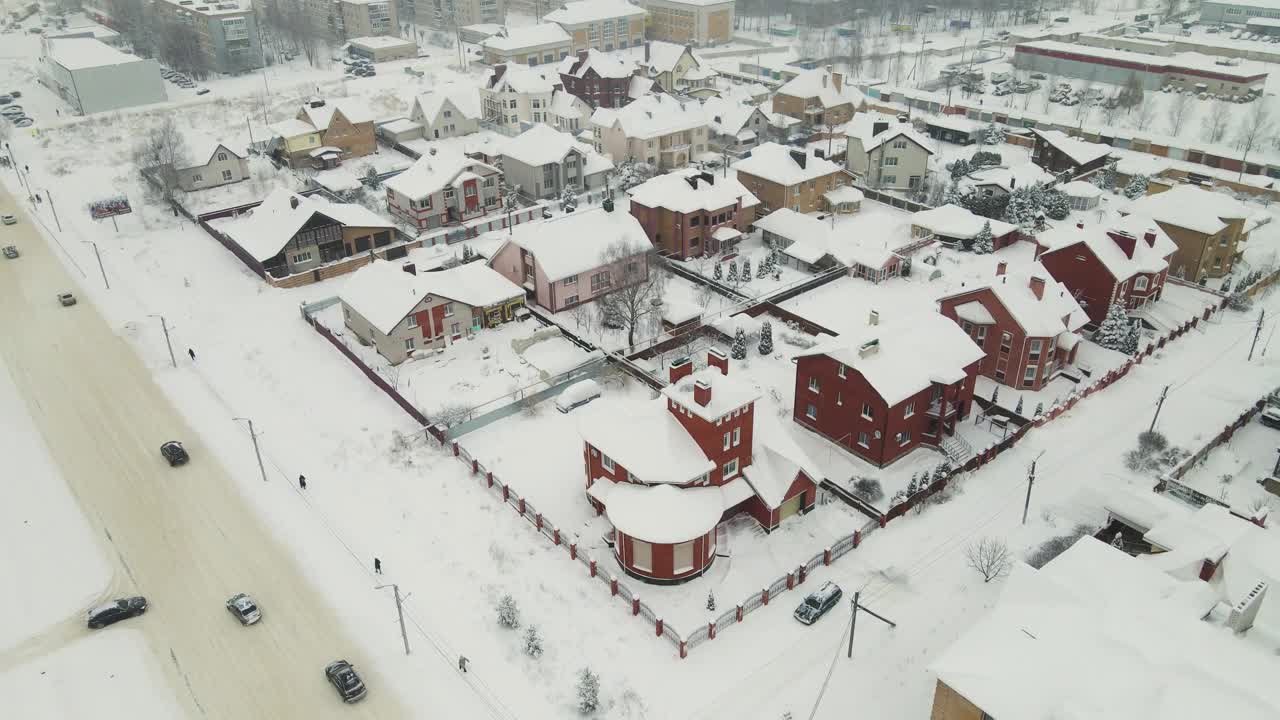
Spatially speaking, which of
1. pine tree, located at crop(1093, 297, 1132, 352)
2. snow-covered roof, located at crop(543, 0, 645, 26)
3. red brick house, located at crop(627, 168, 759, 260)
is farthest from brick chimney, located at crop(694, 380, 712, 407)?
snow-covered roof, located at crop(543, 0, 645, 26)

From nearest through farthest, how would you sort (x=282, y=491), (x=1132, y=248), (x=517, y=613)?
(x=517, y=613)
(x=282, y=491)
(x=1132, y=248)

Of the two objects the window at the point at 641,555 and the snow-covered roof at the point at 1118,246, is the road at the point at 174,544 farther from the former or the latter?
the snow-covered roof at the point at 1118,246

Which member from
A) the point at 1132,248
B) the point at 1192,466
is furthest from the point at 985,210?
the point at 1192,466

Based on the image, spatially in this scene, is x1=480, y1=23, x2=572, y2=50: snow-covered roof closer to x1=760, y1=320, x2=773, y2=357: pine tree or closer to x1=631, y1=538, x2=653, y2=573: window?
x1=760, y1=320, x2=773, y2=357: pine tree

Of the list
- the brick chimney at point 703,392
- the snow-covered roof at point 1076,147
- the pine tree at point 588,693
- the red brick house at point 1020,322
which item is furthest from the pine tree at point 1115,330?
the pine tree at point 588,693

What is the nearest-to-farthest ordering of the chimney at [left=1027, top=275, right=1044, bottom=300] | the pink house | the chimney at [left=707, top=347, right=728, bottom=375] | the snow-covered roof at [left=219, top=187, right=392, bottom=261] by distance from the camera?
1. the chimney at [left=707, top=347, right=728, bottom=375]
2. the chimney at [left=1027, top=275, right=1044, bottom=300]
3. the pink house
4. the snow-covered roof at [left=219, top=187, right=392, bottom=261]

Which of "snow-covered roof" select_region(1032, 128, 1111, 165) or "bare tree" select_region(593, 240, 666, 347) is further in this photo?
"snow-covered roof" select_region(1032, 128, 1111, 165)

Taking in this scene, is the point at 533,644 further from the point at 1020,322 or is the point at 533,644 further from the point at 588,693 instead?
the point at 1020,322

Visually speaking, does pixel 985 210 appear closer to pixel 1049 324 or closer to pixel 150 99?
pixel 1049 324

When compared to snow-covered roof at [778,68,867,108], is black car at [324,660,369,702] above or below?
below
